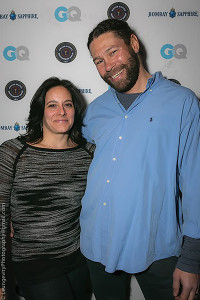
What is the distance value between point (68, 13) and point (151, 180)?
1371 millimetres

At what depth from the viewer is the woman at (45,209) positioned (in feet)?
3.92

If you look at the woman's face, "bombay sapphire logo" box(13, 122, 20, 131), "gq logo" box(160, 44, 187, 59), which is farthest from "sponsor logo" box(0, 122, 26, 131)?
"gq logo" box(160, 44, 187, 59)

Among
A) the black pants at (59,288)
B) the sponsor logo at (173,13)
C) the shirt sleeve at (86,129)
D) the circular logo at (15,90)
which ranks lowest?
the black pants at (59,288)

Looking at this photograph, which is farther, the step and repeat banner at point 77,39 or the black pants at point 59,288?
the step and repeat banner at point 77,39

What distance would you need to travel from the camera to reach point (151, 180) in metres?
1.02

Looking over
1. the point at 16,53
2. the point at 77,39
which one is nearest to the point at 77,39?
the point at 77,39

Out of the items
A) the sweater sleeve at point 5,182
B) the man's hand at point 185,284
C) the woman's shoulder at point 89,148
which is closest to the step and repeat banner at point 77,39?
the woman's shoulder at point 89,148

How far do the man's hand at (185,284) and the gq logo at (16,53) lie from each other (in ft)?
5.52

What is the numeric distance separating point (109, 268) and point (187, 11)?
5.76 feet

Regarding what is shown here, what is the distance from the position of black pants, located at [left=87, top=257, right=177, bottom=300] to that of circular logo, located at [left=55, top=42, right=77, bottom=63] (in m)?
1.38

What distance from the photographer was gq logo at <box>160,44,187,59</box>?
1619 millimetres

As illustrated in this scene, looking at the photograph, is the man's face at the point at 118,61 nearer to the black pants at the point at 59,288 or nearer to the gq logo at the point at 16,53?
the gq logo at the point at 16,53

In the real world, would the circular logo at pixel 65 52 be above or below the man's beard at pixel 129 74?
above

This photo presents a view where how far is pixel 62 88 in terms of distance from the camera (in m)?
1.39
